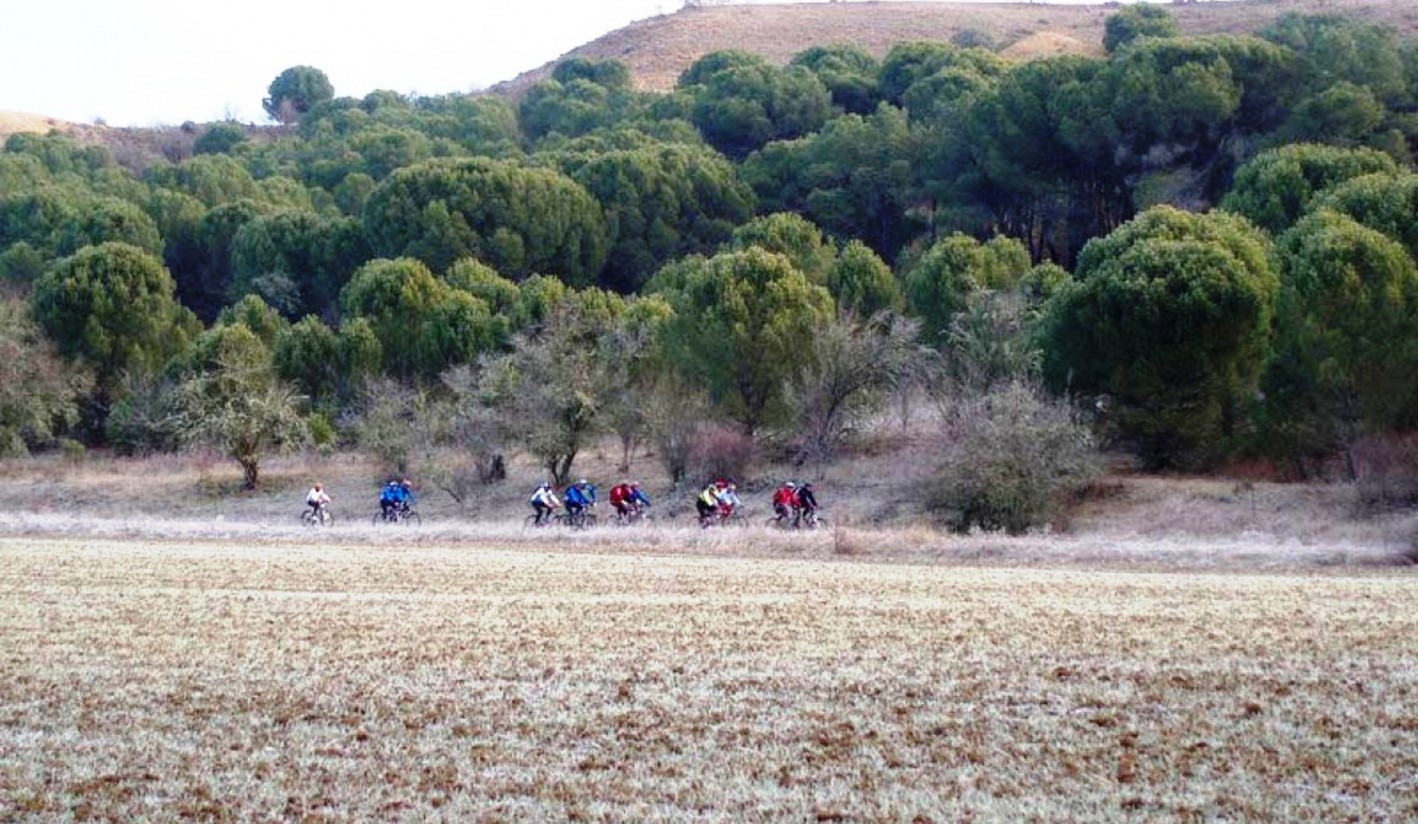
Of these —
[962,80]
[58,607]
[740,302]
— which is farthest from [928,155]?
[58,607]

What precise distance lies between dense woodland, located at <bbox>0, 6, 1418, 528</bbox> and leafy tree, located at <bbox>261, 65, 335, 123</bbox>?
51175 millimetres

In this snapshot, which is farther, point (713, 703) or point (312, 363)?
point (312, 363)

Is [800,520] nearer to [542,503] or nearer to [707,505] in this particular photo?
[707,505]

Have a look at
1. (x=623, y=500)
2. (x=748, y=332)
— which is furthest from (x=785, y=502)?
(x=748, y=332)

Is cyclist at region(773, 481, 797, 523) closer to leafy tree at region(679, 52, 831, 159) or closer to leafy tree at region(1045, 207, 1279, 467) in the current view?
leafy tree at region(1045, 207, 1279, 467)

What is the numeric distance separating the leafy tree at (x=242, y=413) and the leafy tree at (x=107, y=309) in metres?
8.97

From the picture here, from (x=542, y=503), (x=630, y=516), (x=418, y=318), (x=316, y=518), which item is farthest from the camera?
(x=418, y=318)

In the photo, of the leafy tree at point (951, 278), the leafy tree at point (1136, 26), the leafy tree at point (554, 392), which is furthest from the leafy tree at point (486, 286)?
the leafy tree at point (1136, 26)

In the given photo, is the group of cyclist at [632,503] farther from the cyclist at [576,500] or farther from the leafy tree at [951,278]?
the leafy tree at [951,278]

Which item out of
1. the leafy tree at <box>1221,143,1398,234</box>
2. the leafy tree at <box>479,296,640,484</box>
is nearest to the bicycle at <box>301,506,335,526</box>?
the leafy tree at <box>479,296,640,484</box>

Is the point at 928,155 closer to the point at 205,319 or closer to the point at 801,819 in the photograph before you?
the point at 205,319

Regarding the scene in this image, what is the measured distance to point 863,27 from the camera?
483 feet

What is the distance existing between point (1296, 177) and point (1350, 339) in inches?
660

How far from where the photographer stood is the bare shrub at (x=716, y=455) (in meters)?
46.4
